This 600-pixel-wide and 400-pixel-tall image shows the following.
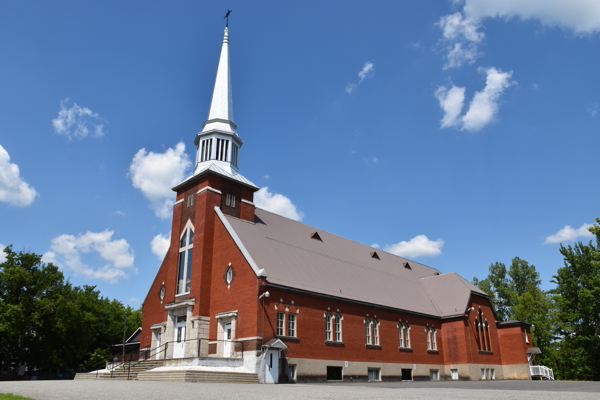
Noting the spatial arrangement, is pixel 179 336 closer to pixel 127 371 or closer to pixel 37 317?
pixel 127 371

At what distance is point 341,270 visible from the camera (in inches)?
1495

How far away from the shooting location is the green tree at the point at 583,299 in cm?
4234

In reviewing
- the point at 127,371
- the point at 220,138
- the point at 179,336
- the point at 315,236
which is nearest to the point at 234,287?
the point at 179,336

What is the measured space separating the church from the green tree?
15.5ft

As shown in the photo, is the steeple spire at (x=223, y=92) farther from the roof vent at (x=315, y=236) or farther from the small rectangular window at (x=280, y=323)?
the small rectangular window at (x=280, y=323)

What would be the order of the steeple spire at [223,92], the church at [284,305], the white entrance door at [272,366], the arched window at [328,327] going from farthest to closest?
1. the steeple spire at [223,92]
2. the arched window at [328,327]
3. the church at [284,305]
4. the white entrance door at [272,366]

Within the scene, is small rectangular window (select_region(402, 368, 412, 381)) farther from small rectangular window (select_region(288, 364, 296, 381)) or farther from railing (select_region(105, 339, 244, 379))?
railing (select_region(105, 339, 244, 379))

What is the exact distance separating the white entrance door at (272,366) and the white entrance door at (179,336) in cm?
755

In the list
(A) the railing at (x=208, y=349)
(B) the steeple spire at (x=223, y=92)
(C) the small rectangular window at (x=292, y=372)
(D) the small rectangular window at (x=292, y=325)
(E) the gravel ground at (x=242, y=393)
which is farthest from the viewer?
(B) the steeple spire at (x=223, y=92)

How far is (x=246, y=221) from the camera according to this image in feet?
115

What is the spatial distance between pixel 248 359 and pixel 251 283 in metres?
4.41

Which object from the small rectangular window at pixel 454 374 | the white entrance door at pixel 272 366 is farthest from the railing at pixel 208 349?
the small rectangular window at pixel 454 374

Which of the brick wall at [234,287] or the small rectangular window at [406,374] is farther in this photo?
the small rectangular window at [406,374]

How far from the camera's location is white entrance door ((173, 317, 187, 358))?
3189cm
